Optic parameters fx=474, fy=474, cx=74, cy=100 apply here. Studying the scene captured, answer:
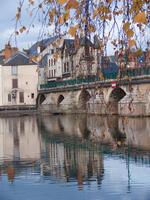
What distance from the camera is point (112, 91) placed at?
49125mm

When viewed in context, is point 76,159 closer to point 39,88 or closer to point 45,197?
point 45,197

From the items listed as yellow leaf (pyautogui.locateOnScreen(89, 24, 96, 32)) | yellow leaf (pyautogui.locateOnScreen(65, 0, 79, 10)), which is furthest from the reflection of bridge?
yellow leaf (pyautogui.locateOnScreen(65, 0, 79, 10))

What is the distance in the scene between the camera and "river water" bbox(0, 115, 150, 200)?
12.4m

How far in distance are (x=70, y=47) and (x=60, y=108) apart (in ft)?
184

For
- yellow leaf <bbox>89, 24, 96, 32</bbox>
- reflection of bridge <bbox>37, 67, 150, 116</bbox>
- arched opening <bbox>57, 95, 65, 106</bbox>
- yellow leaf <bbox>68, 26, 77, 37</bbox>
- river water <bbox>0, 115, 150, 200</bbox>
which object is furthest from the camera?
arched opening <bbox>57, 95, 65, 106</bbox>

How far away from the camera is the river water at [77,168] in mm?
12422

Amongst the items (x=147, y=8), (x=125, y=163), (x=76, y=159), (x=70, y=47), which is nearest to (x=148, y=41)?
(x=147, y=8)

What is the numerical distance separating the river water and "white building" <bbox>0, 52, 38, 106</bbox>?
4377cm

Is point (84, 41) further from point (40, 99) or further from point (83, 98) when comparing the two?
point (40, 99)

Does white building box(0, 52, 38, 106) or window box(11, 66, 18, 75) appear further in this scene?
window box(11, 66, 18, 75)

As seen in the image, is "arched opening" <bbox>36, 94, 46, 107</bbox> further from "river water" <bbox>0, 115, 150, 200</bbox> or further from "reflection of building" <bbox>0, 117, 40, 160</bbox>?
"river water" <bbox>0, 115, 150, 200</bbox>

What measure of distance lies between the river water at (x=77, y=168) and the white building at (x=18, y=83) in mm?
43774

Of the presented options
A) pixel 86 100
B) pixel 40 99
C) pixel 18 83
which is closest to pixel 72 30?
pixel 86 100

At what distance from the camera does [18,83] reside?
237 feet
